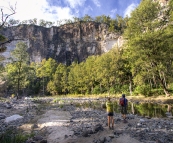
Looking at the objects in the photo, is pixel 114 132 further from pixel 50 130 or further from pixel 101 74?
pixel 101 74

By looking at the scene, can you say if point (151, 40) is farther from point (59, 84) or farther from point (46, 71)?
point (46, 71)

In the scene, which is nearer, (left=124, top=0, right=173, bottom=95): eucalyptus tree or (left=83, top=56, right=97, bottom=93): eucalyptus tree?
(left=124, top=0, right=173, bottom=95): eucalyptus tree

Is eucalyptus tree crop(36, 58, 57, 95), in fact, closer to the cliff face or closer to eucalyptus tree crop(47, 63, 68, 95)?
eucalyptus tree crop(47, 63, 68, 95)

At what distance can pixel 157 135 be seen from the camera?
8672mm

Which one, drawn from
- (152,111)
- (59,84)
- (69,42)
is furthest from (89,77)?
(69,42)

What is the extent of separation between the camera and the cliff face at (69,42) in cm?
9281

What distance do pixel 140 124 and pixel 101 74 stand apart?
34.4 metres

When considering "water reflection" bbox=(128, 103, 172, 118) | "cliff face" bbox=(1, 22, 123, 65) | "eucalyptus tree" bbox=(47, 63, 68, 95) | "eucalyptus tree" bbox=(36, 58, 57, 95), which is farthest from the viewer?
"cliff face" bbox=(1, 22, 123, 65)

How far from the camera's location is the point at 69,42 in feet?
330

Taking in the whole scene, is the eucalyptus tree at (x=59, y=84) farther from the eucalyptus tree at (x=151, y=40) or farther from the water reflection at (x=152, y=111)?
the water reflection at (x=152, y=111)

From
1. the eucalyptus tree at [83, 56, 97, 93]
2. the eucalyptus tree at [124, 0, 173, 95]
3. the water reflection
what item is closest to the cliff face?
the eucalyptus tree at [83, 56, 97, 93]

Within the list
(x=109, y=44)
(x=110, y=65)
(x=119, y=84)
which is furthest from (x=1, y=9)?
(x=109, y=44)

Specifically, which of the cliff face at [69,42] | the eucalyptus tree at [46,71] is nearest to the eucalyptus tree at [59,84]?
the eucalyptus tree at [46,71]

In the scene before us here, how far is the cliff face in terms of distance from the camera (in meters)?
92.8
